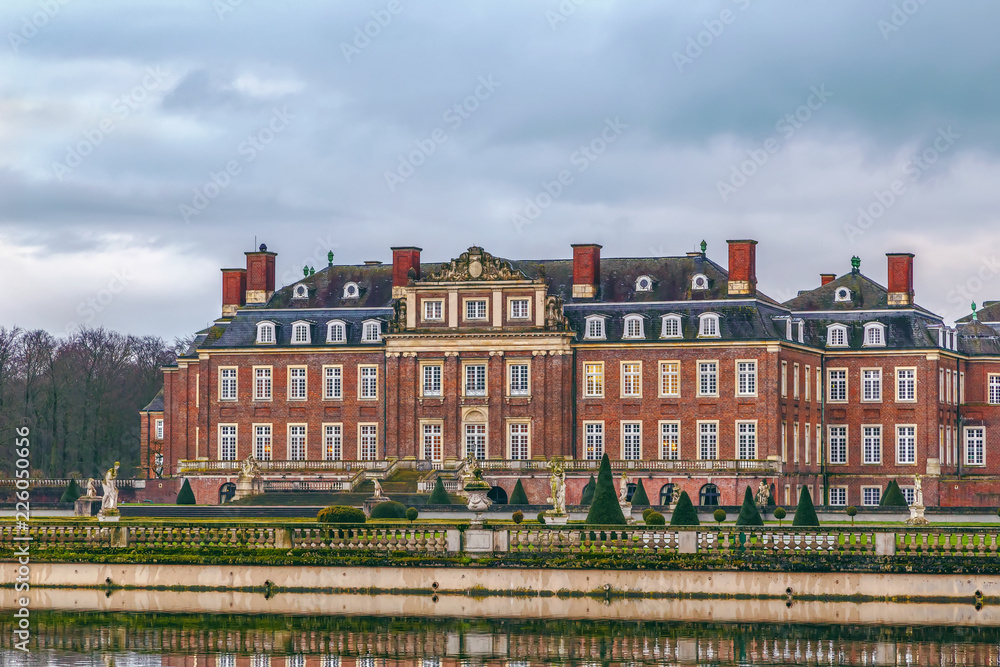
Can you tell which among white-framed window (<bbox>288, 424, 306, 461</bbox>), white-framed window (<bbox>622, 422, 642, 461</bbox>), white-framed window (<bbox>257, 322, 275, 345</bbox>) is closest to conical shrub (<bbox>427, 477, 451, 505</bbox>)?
white-framed window (<bbox>622, 422, 642, 461</bbox>)

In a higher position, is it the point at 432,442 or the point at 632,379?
the point at 632,379

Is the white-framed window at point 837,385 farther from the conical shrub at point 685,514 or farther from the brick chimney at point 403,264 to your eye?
the conical shrub at point 685,514

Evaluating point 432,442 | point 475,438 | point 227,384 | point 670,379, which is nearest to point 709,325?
point 670,379

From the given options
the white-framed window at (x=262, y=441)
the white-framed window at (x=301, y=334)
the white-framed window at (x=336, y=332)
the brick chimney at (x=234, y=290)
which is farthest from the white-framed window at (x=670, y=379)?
the brick chimney at (x=234, y=290)

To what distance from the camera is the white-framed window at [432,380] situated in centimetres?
7712

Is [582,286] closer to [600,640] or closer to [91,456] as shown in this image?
[91,456]

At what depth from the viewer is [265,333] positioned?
260ft

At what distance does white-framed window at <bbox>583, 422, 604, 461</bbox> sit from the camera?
2982 inches

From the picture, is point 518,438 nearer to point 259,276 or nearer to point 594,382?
point 594,382

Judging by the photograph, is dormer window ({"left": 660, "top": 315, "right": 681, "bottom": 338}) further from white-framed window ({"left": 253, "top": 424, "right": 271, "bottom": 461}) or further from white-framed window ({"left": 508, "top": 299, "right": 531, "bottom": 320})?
white-framed window ({"left": 253, "top": 424, "right": 271, "bottom": 461})

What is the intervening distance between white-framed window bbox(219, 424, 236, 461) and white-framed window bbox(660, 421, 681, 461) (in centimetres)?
1841

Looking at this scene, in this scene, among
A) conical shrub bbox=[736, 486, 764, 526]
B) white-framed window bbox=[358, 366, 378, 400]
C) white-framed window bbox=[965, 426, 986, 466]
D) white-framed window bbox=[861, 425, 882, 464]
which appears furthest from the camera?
white-framed window bbox=[965, 426, 986, 466]

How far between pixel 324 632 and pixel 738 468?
42445mm

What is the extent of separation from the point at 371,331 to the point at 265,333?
4.69 meters
